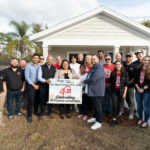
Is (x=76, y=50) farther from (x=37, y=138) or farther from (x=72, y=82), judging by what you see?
(x=37, y=138)

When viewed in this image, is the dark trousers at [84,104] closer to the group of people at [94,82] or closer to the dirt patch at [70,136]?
the group of people at [94,82]

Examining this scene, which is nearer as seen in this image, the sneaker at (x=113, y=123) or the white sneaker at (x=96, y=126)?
the white sneaker at (x=96, y=126)

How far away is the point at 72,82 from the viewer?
12.2ft

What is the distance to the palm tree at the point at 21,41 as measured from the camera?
1557 centimetres

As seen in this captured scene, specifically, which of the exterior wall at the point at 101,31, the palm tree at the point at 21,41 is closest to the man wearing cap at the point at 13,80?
the exterior wall at the point at 101,31

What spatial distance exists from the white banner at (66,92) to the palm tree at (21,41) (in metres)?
12.9

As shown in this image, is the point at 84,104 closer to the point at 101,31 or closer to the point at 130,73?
the point at 130,73

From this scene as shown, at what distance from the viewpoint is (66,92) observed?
378 cm

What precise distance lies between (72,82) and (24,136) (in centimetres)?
189

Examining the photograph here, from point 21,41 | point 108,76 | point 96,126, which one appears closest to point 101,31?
point 108,76

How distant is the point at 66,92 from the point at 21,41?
15.7 m

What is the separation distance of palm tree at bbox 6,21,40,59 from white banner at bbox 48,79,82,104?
42.2 ft

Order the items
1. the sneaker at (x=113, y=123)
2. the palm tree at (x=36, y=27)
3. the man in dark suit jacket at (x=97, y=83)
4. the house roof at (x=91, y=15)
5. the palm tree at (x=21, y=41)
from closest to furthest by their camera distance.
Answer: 1. the man in dark suit jacket at (x=97, y=83)
2. the sneaker at (x=113, y=123)
3. the house roof at (x=91, y=15)
4. the palm tree at (x=21, y=41)
5. the palm tree at (x=36, y=27)

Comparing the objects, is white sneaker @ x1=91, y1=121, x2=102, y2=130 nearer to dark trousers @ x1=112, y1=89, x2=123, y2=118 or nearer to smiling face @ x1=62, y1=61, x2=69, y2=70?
dark trousers @ x1=112, y1=89, x2=123, y2=118
